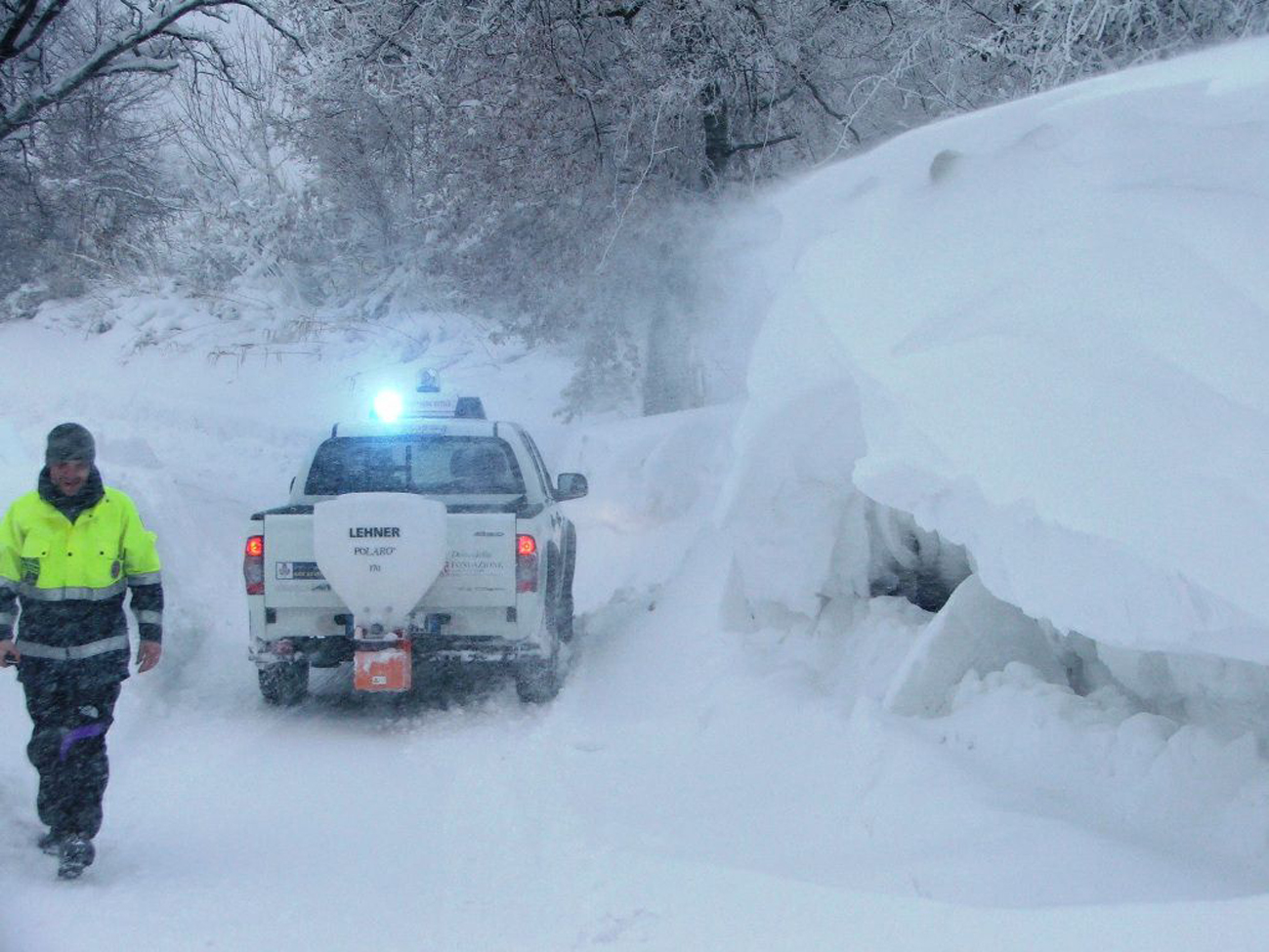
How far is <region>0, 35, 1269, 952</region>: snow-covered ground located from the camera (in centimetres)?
333

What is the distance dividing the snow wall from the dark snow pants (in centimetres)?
315

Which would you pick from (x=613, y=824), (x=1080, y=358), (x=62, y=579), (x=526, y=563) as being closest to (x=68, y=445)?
(x=62, y=579)

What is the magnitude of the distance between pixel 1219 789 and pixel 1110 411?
119cm

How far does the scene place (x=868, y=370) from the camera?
4551mm

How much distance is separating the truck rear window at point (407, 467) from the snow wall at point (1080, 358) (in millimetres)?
3040

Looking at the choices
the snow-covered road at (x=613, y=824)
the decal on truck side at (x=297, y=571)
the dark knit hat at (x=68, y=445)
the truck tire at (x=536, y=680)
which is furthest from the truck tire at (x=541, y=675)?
the dark knit hat at (x=68, y=445)

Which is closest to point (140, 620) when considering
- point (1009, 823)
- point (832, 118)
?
point (1009, 823)

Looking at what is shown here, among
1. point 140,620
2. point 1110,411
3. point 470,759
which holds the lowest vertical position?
point 470,759

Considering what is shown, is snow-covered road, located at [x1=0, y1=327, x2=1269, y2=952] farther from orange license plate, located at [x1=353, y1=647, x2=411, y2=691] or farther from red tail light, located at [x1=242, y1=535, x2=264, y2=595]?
red tail light, located at [x1=242, y1=535, x2=264, y2=595]

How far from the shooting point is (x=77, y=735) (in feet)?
14.6

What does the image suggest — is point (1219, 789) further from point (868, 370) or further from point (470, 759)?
point (470, 759)

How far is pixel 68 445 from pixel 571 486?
4404 mm

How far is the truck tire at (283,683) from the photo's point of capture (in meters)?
7.12

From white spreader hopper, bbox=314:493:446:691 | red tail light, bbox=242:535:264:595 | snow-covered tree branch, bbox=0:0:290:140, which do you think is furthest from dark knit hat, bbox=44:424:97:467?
snow-covered tree branch, bbox=0:0:290:140
